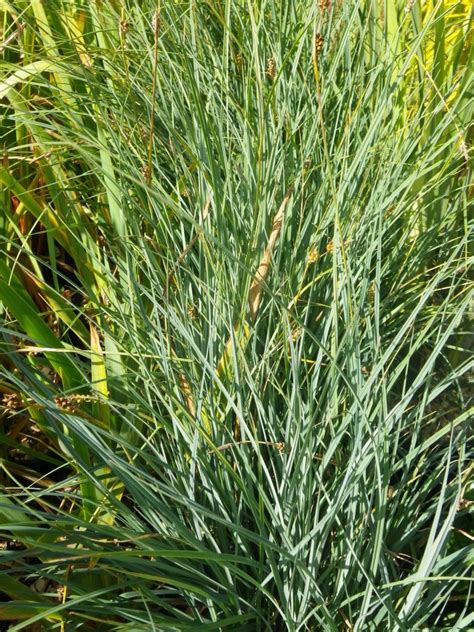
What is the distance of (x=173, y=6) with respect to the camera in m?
1.63

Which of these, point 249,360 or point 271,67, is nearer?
point 249,360

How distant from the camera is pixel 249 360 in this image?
1167mm

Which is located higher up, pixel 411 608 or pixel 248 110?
pixel 248 110

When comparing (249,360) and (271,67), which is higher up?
(271,67)

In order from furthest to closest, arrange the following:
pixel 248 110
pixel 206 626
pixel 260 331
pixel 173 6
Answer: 1. pixel 173 6
2. pixel 248 110
3. pixel 260 331
4. pixel 206 626

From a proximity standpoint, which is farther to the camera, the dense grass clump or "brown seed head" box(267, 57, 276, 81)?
"brown seed head" box(267, 57, 276, 81)

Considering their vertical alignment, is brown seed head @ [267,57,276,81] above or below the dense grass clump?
above

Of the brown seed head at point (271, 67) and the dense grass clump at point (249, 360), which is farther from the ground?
the brown seed head at point (271, 67)

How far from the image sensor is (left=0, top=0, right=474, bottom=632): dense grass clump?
0.97m

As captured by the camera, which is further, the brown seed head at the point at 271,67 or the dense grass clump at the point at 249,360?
the brown seed head at the point at 271,67

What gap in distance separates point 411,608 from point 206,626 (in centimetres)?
23

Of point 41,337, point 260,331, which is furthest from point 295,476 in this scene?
point 41,337

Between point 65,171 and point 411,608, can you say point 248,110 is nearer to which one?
point 65,171

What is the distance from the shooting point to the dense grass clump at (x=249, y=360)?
965mm
